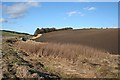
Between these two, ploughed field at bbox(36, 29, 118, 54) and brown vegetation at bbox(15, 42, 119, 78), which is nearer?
brown vegetation at bbox(15, 42, 119, 78)

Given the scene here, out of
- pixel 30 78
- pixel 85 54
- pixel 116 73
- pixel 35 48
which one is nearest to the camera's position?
pixel 30 78

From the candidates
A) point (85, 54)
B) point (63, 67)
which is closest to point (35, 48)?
point (85, 54)

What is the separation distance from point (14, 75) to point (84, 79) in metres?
2.94

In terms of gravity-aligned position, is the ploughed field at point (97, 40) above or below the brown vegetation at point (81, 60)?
above

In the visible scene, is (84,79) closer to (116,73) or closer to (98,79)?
(98,79)

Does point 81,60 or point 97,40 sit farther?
point 97,40

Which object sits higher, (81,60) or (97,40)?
(97,40)

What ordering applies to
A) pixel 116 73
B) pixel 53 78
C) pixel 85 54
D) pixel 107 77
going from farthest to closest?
pixel 85 54 → pixel 116 73 → pixel 107 77 → pixel 53 78

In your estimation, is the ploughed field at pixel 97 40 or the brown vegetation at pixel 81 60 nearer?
the brown vegetation at pixel 81 60

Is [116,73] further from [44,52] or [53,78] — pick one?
[44,52]

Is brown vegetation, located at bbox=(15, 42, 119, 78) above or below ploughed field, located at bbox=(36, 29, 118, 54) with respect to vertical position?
below

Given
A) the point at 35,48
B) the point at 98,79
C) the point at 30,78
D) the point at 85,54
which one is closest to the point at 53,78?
the point at 30,78

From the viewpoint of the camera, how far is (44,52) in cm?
2020

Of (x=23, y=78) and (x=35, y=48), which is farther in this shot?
(x=35, y=48)
